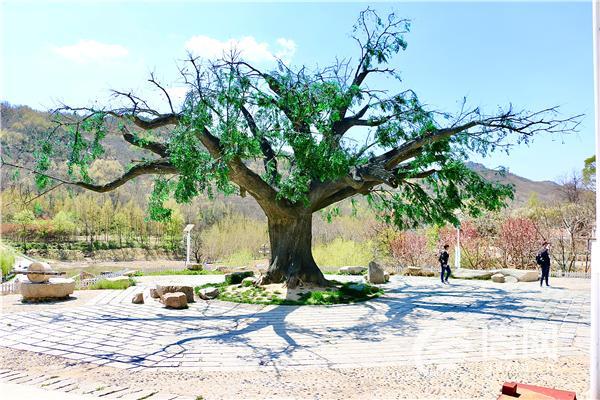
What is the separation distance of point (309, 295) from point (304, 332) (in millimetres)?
2956

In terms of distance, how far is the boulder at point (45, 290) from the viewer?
33.7 ft

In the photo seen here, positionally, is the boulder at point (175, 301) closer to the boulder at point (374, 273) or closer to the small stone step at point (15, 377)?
the small stone step at point (15, 377)

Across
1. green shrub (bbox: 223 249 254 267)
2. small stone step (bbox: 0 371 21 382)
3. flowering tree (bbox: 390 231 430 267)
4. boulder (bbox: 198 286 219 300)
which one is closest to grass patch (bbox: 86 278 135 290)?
boulder (bbox: 198 286 219 300)

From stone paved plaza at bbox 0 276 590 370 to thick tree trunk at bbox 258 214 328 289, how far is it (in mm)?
1668

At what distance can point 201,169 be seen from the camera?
9.03 m

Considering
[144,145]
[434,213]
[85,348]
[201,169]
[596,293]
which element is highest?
[144,145]

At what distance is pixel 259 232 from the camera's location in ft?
79.5

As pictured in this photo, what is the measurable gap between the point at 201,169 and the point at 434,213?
16.0ft

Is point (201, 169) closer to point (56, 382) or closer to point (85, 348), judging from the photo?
point (85, 348)

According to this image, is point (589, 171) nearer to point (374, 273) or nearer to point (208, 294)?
point (374, 273)

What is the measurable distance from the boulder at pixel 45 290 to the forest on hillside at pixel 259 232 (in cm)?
151

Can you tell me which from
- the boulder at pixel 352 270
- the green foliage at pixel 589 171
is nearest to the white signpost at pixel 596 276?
the boulder at pixel 352 270

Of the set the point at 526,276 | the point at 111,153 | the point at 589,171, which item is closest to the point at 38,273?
the point at 526,276

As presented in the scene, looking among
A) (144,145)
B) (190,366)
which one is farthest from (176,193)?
(190,366)
